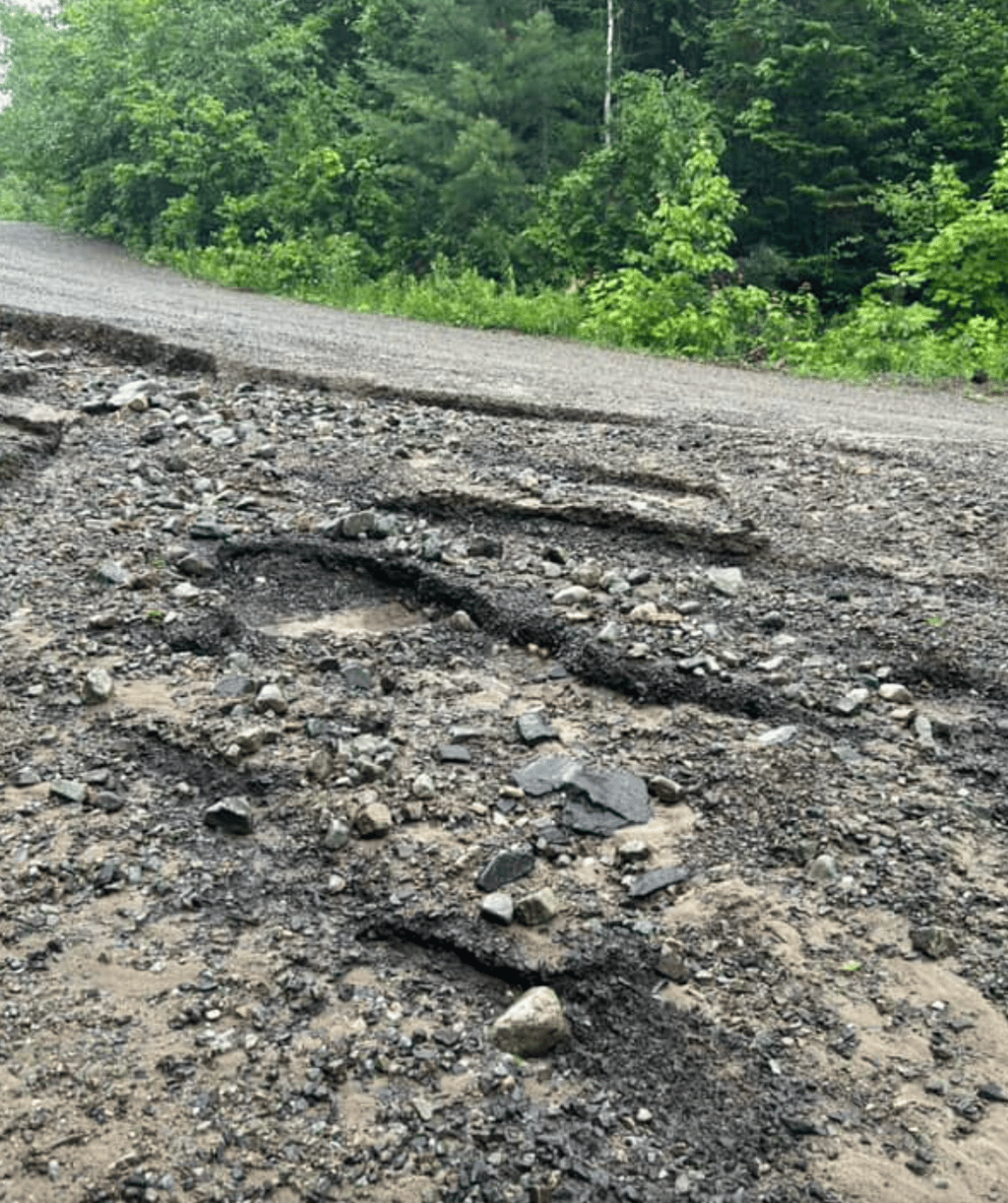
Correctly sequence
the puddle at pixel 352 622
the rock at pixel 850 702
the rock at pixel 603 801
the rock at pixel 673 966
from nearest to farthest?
1. the rock at pixel 673 966
2. the rock at pixel 603 801
3. the rock at pixel 850 702
4. the puddle at pixel 352 622

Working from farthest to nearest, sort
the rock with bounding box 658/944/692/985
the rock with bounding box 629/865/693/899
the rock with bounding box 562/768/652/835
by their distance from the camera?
the rock with bounding box 562/768/652/835 → the rock with bounding box 629/865/693/899 → the rock with bounding box 658/944/692/985

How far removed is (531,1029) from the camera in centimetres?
222

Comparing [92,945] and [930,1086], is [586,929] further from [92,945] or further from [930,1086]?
[92,945]

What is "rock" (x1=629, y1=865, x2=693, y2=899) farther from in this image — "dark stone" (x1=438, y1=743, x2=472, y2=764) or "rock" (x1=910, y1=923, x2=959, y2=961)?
"dark stone" (x1=438, y1=743, x2=472, y2=764)

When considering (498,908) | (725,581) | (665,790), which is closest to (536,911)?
(498,908)

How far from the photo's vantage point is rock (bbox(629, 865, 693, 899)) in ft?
8.50

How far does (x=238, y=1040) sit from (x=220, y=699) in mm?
1203

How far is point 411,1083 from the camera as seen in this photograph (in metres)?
2.11

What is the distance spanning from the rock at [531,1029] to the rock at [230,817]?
2.61ft

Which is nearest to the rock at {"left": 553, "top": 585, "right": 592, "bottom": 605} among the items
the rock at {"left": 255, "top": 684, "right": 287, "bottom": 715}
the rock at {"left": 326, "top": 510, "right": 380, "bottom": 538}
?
the rock at {"left": 326, "top": 510, "right": 380, "bottom": 538}

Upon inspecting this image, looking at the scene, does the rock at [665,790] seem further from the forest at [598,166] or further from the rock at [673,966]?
the forest at [598,166]

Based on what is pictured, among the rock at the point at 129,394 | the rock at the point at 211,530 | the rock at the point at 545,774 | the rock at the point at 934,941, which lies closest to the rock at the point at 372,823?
the rock at the point at 545,774

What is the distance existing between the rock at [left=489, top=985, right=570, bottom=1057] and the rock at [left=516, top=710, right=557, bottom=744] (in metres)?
0.93

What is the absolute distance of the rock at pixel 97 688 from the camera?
3193mm
